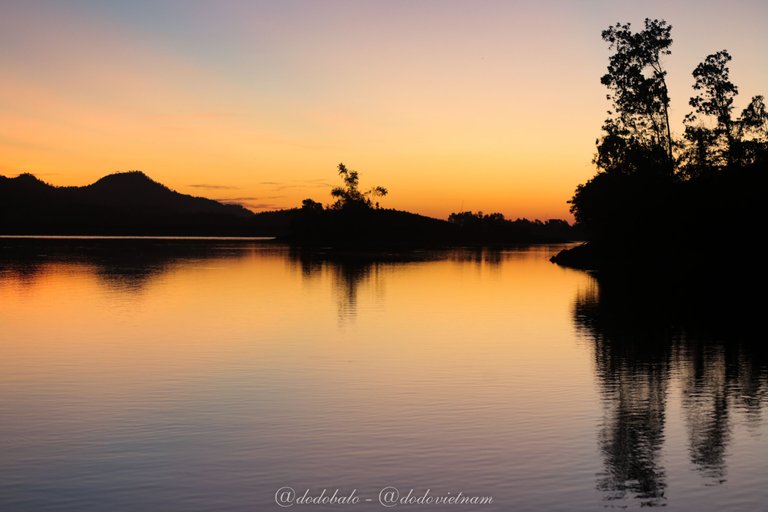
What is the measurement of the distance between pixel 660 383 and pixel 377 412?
9.15 m

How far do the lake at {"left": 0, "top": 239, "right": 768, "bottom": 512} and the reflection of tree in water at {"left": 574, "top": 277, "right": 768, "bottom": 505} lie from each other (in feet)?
0.26

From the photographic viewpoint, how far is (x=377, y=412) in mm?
19641

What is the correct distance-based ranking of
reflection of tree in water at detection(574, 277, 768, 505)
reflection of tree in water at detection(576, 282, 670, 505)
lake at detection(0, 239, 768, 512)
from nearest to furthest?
lake at detection(0, 239, 768, 512) < reflection of tree in water at detection(576, 282, 670, 505) < reflection of tree in water at detection(574, 277, 768, 505)

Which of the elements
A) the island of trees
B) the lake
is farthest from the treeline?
the lake

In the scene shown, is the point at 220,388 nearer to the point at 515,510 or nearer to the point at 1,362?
the point at 1,362

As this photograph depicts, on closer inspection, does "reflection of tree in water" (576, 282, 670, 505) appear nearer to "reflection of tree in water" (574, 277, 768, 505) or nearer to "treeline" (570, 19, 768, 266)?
"reflection of tree in water" (574, 277, 768, 505)

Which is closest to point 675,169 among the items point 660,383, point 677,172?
point 677,172

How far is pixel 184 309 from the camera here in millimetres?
45594

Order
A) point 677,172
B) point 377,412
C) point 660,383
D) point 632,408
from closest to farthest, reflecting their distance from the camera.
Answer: point 377,412 → point 632,408 → point 660,383 → point 677,172

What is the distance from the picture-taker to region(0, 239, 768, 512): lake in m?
13.6

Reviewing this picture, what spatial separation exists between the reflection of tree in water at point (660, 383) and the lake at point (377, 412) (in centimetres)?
8

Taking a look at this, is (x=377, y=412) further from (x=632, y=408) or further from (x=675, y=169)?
(x=675, y=169)

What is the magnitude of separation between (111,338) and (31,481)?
65.5 feet

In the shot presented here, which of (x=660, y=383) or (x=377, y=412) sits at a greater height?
(x=377, y=412)
